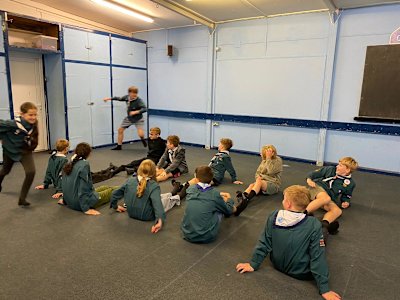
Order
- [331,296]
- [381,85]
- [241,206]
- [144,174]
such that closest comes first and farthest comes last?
[331,296], [144,174], [241,206], [381,85]

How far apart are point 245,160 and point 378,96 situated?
2.68 metres

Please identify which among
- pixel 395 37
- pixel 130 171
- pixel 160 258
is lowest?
pixel 160 258

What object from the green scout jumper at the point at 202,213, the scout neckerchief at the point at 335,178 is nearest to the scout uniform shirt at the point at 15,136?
the green scout jumper at the point at 202,213

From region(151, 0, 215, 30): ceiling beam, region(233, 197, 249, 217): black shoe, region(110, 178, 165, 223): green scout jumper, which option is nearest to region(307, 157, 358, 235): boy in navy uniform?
region(233, 197, 249, 217): black shoe

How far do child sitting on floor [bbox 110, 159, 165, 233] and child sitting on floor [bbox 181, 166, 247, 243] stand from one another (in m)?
0.34

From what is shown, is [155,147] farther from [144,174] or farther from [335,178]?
[335,178]

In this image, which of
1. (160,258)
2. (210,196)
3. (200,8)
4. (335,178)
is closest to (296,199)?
(210,196)

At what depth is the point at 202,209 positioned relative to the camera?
2641 mm

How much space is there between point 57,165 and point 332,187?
11.1 ft

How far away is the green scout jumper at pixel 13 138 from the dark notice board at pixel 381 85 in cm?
541

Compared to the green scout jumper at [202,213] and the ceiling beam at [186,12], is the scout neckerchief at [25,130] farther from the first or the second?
the ceiling beam at [186,12]

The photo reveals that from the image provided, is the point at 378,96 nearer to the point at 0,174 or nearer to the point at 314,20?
the point at 314,20

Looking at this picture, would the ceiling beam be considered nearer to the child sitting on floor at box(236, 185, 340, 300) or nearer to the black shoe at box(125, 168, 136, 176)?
the black shoe at box(125, 168, 136, 176)

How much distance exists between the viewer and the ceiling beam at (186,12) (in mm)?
5391
